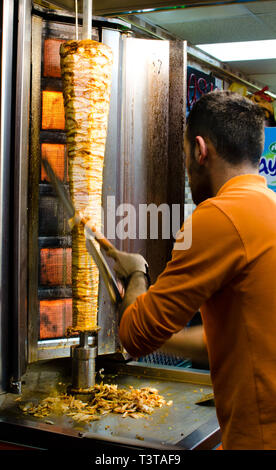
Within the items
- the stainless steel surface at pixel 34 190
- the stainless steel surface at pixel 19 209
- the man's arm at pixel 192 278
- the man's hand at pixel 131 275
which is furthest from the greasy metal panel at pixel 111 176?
the man's arm at pixel 192 278

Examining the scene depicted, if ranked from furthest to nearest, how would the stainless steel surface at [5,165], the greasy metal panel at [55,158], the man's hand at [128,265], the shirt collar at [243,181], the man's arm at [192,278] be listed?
the greasy metal panel at [55,158] < the stainless steel surface at [5,165] < the man's hand at [128,265] < the shirt collar at [243,181] < the man's arm at [192,278]

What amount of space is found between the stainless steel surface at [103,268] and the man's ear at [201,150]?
44 centimetres

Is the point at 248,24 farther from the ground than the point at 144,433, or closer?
farther from the ground

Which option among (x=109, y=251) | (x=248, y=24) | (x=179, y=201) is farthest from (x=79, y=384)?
(x=248, y=24)

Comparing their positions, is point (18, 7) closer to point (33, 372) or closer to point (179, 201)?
point (179, 201)

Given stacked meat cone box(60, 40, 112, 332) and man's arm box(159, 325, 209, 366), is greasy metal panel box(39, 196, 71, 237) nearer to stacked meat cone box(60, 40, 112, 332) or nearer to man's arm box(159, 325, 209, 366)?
stacked meat cone box(60, 40, 112, 332)

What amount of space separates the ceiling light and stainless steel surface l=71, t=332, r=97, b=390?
2094 mm

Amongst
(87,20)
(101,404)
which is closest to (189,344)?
(101,404)

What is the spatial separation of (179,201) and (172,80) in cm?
54

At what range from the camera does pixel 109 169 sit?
Answer: 234cm

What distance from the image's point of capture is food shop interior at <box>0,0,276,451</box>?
5.95 feet

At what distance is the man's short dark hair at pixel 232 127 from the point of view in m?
1.38

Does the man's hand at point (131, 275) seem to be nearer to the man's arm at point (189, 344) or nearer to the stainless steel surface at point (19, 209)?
the man's arm at point (189, 344)
